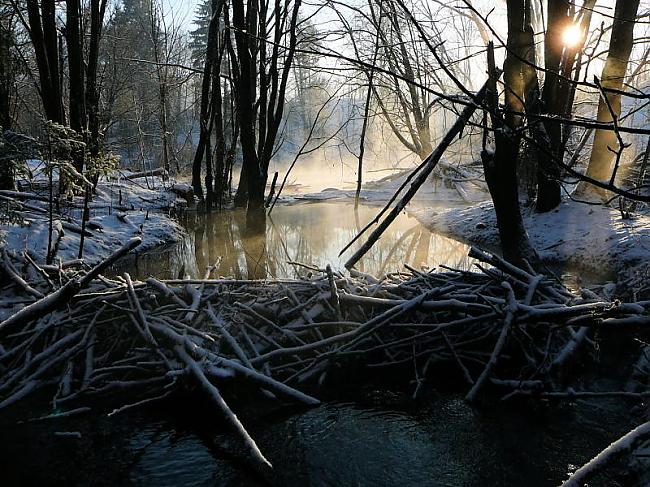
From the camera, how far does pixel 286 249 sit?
11094mm

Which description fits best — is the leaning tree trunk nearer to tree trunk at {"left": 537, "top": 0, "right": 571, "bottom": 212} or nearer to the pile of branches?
tree trunk at {"left": 537, "top": 0, "right": 571, "bottom": 212}

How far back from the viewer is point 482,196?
2048 cm

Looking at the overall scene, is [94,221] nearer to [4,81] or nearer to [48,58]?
[4,81]

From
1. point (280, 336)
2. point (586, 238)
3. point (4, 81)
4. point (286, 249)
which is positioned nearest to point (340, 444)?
point (280, 336)

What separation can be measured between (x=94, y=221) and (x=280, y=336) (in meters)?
7.76

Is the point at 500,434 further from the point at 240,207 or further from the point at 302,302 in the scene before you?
the point at 240,207

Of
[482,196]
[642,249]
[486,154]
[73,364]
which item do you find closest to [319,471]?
[73,364]

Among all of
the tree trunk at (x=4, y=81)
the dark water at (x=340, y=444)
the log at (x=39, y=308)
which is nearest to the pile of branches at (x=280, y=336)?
the dark water at (x=340, y=444)

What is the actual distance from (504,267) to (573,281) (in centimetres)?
444

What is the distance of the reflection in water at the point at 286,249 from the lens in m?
9.42

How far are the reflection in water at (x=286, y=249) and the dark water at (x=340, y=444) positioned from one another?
132 inches

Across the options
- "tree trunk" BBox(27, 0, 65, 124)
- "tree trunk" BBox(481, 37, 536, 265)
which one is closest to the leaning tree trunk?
"tree trunk" BBox(481, 37, 536, 265)

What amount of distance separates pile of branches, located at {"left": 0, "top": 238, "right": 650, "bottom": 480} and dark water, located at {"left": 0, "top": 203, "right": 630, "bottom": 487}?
0.74 ft

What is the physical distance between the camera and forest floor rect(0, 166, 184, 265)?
22.5 ft
